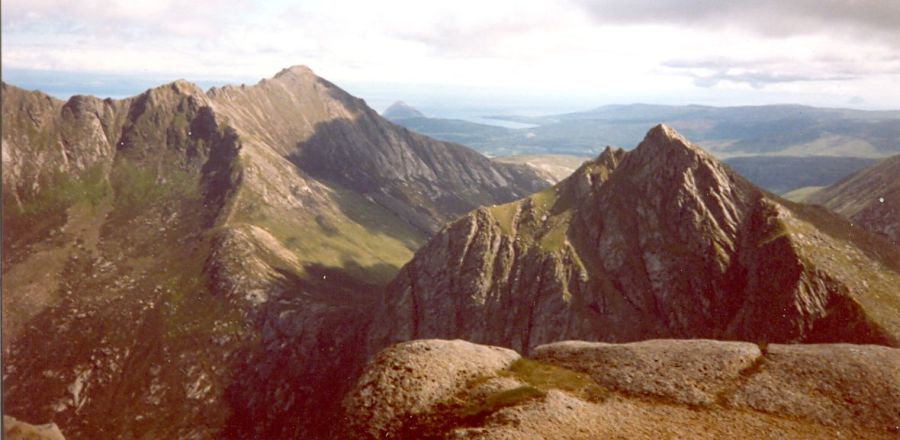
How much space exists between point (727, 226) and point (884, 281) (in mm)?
47249

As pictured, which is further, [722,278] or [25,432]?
[722,278]

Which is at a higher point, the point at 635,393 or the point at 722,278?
the point at 635,393

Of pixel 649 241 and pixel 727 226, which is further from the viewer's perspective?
pixel 649 241

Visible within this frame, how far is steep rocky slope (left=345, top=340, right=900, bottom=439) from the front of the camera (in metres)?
55.0

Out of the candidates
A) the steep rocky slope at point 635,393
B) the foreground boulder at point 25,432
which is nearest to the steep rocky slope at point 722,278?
the steep rocky slope at point 635,393

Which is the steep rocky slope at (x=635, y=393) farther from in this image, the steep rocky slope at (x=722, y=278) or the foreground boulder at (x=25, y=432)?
the steep rocky slope at (x=722, y=278)

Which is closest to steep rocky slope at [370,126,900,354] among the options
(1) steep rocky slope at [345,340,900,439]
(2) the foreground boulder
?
(1) steep rocky slope at [345,340,900,439]

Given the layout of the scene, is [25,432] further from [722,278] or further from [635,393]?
[722,278]

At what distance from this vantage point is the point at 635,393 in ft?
205

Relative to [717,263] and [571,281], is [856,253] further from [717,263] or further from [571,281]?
[571,281]

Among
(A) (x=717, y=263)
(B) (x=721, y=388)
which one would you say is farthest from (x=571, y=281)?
(B) (x=721, y=388)

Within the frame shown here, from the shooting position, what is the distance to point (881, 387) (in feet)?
196

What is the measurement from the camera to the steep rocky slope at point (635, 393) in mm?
55000

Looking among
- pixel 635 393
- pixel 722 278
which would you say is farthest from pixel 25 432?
pixel 722 278
